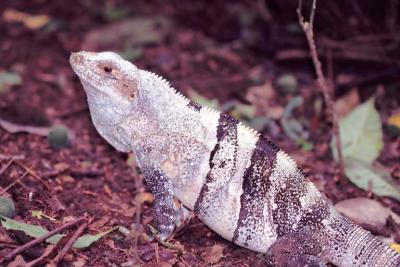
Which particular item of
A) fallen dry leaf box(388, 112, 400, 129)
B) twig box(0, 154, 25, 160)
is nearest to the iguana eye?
twig box(0, 154, 25, 160)


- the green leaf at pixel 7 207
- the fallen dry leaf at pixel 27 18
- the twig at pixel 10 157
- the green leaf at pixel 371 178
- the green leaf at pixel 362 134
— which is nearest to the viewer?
the green leaf at pixel 7 207

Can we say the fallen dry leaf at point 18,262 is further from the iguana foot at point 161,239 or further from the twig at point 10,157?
the twig at point 10,157

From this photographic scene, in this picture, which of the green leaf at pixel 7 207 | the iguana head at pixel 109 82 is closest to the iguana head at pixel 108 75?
the iguana head at pixel 109 82

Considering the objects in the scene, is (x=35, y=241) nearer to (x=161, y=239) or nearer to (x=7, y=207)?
(x=7, y=207)

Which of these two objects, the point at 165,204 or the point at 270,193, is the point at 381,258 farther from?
the point at 165,204

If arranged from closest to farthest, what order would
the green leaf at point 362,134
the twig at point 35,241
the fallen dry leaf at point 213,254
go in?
1. the twig at point 35,241
2. the fallen dry leaf at point 213,254
3. the green leaf at point 362,134

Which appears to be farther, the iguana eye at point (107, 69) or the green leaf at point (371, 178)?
the green leaf at point (371, 178)

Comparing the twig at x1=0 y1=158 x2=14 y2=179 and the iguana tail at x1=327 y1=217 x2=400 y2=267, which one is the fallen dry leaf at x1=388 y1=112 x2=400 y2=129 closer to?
the iguana tail at x1=327 y1=217 x2=400 y2=267

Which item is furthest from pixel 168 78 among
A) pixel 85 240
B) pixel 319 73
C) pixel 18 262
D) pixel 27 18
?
pixel 18 262
